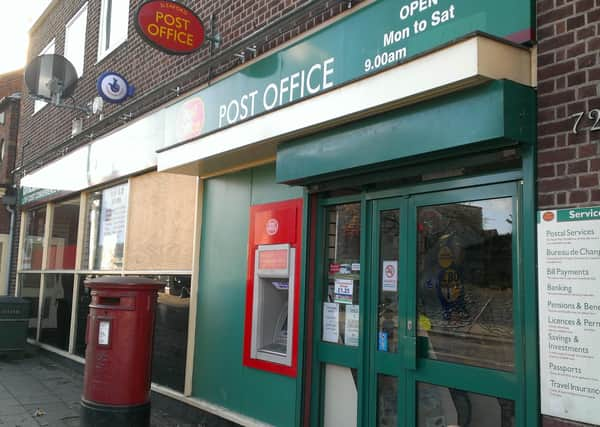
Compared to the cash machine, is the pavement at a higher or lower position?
lower

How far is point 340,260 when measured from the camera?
17.3 ft

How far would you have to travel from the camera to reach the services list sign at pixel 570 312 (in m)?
3.21

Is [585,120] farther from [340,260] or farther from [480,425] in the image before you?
[340,260]

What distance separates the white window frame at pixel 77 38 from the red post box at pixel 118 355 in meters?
6.81

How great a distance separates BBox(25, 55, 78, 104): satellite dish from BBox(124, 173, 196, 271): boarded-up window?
11.2 ft

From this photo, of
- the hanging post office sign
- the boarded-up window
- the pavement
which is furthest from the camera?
the boarded-up window

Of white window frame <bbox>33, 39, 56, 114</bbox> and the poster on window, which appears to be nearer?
the poster on window

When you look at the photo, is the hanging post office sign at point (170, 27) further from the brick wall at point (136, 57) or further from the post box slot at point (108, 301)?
the post box slot at point (108, 301)

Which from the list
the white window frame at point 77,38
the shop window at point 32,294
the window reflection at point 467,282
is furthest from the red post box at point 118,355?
the shop window at point 32,294

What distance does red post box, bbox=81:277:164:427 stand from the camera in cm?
565

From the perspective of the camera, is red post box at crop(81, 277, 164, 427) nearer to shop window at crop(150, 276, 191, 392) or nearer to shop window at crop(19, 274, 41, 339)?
shop window at crop(150, 276, 191, 392)

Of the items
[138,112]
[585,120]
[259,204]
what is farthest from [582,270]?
[138,112]

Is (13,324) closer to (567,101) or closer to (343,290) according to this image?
(343,290)

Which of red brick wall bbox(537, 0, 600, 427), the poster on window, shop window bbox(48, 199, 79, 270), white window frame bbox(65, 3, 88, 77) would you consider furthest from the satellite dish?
red brick wall bbox(537, 0, 600, 427)
